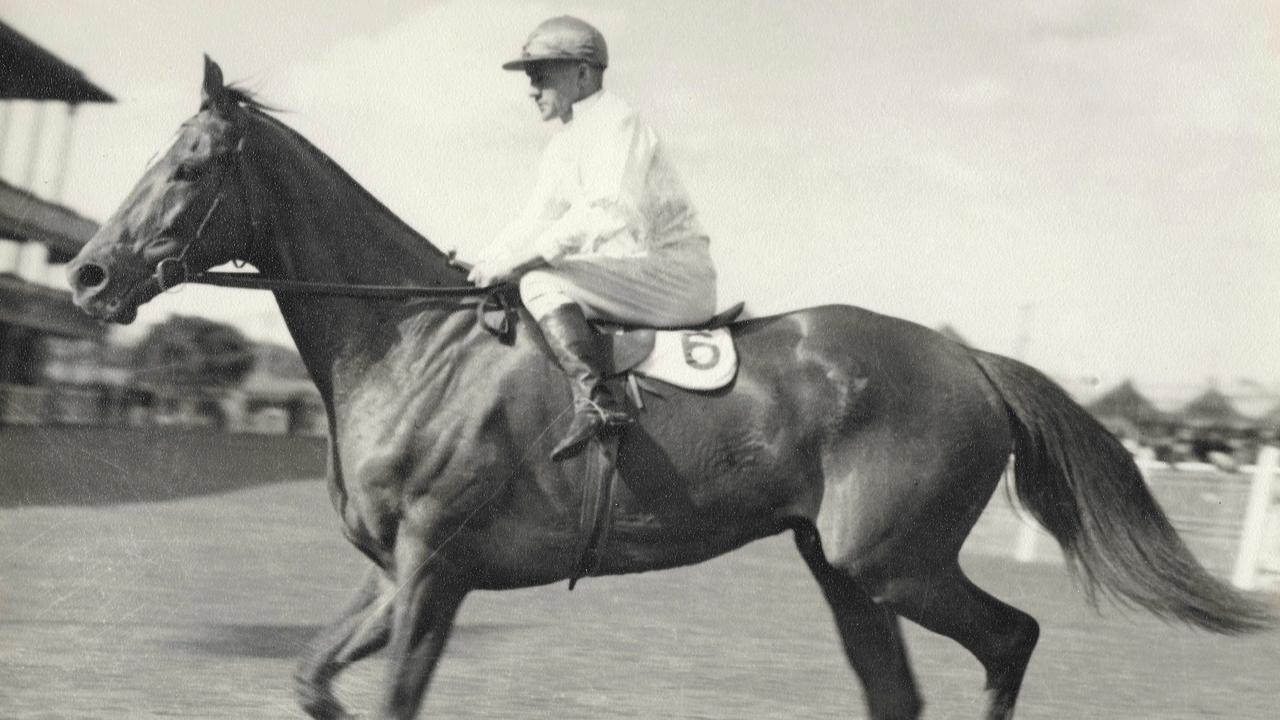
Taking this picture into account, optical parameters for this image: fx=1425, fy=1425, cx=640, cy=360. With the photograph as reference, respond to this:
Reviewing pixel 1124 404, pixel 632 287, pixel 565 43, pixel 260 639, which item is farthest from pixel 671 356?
pixel 1124 404

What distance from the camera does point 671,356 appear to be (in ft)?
16.8

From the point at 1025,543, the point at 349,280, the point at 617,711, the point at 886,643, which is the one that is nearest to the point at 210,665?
the point at 617,711

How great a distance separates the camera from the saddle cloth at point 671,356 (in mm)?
5086

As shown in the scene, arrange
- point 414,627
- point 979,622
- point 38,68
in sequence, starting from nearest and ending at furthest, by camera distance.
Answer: point 414,627, point 979,622, point 38,68

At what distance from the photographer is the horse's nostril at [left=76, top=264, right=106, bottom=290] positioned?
473cm

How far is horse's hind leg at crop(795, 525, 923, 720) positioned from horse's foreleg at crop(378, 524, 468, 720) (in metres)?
1.43

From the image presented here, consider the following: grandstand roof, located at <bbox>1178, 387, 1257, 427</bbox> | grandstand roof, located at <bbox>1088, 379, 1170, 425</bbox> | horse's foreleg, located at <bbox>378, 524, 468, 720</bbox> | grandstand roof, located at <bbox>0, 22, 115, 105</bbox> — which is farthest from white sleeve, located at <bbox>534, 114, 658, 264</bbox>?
grandstand roof, located at <bbox>1088, 379, 1170, 425</bbox>

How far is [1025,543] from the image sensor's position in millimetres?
16141

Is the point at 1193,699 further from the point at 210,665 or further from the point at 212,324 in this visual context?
the point at 212,324

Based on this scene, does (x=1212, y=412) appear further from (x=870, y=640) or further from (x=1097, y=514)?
(x=870, y=640)

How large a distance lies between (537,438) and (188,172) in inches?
59.1

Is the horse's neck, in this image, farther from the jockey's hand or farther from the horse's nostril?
the horse's nostril

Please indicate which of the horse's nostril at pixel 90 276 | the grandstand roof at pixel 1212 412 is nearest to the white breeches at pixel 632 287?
the horse's nostril at pixel 90 276

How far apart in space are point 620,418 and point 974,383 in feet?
4.70
